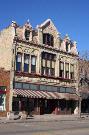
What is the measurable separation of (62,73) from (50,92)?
14.0 feet

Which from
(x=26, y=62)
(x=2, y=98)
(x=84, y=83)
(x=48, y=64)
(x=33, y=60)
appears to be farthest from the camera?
(x=84, y=83)

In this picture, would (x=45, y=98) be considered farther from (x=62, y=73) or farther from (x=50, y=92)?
(x=62, y=73)

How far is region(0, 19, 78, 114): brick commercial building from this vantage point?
41.9 m

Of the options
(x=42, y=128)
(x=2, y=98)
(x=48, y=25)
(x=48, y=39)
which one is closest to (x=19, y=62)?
(x=2, y=98)

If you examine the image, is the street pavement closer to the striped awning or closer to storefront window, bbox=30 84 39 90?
the striped awning

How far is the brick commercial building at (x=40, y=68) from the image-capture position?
41875mm

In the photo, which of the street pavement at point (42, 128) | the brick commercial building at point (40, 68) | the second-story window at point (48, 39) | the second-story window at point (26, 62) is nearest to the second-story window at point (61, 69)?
the brick commercial building at point (40, 68)

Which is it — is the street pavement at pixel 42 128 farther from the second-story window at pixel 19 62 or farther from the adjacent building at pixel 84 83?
the adjacent building at pixel 84 83

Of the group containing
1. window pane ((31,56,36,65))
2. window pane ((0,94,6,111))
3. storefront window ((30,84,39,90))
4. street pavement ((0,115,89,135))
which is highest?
window pane ((31,56,36,65))

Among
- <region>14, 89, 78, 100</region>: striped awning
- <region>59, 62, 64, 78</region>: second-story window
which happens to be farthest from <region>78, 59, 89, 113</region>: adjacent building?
<region>59, 62, 64, 78</region>: second-story window

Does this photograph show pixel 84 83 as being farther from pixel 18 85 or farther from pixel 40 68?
pixel 18 85

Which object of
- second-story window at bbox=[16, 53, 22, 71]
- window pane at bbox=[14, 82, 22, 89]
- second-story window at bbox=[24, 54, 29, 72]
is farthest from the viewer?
second-story window at bbox=[24, 54, 29, 72]

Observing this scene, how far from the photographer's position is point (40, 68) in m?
45.2

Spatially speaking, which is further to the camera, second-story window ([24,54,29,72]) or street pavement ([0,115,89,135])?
second-story window ([24,54,29,72])
